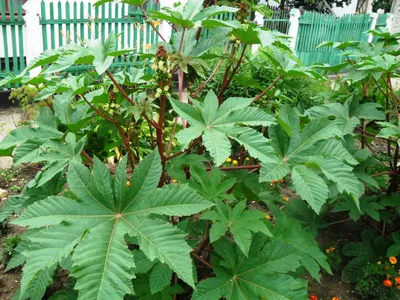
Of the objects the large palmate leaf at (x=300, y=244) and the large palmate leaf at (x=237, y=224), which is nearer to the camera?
the large palmate leaf at (x=237, y=224)

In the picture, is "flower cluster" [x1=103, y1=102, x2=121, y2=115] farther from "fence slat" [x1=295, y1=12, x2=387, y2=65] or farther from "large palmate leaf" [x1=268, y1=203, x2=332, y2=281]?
"fence slat" [x1=295, y1=12, x2=387, y2=65]

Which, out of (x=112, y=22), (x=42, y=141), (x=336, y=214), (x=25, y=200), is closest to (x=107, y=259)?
(x=42, y=141)

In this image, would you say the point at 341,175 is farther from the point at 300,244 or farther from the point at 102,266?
the point at 102,266

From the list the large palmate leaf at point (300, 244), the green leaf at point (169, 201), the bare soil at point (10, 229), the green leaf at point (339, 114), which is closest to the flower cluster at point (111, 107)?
the green leaf at point (169, 201)

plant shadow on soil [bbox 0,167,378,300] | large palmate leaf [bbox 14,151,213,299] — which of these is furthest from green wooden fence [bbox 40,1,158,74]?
large palmate leaf [bbox 14,151,213,299]

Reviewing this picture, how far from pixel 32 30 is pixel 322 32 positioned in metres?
6.93

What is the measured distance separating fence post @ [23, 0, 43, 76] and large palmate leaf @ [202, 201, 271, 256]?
5.27 metres

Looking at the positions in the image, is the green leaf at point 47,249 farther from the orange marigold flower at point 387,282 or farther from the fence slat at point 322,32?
the fence slat at point 322,32

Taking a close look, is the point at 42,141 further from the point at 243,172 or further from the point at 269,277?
the point at 269,277

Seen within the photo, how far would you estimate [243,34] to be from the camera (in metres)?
1.78

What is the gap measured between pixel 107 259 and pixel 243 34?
3.55 feet

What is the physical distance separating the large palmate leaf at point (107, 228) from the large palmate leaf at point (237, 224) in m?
0.28

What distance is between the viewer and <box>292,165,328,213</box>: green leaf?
4.98 ft

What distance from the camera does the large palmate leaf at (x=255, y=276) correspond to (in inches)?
64.9
